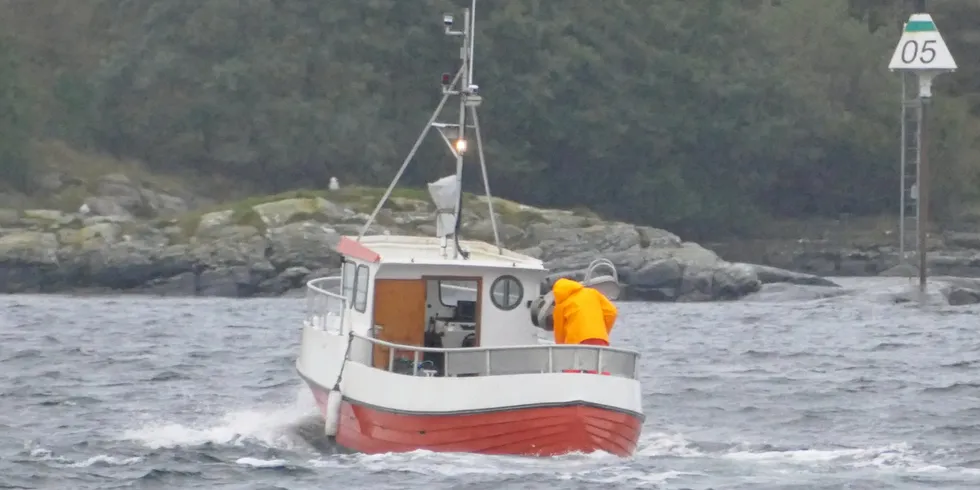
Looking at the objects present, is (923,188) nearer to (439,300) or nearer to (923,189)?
(923,189)

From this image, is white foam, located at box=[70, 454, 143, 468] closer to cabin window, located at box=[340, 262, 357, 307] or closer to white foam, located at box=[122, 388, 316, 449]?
white foam, located at box=[122, 388, 316, 449]

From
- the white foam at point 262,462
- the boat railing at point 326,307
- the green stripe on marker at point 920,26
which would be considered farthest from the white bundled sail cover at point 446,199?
the green stripe on marker at point 920,26

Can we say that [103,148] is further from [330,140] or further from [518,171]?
[518,171]

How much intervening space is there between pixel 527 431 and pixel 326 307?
200 inches

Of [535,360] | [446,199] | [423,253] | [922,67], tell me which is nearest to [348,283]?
[423,253]

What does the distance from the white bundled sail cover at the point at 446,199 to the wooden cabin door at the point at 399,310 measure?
84 centimetres

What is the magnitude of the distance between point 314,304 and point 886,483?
27.8 feet

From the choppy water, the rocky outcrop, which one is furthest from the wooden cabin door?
the rocky outcrop

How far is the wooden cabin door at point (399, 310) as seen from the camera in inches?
854

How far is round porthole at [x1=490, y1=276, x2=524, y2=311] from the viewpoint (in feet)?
70.9

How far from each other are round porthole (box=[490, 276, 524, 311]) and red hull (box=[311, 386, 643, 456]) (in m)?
2.19

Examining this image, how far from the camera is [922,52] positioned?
52625 millimetres

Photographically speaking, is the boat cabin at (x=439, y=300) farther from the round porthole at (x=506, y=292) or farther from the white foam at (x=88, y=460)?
the white foam at (x=88, y=460)

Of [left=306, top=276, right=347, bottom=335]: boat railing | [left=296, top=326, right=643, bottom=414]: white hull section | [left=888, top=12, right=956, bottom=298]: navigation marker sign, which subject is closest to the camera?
[left=296, top=326, right=643, bottom=414]: white hull section
